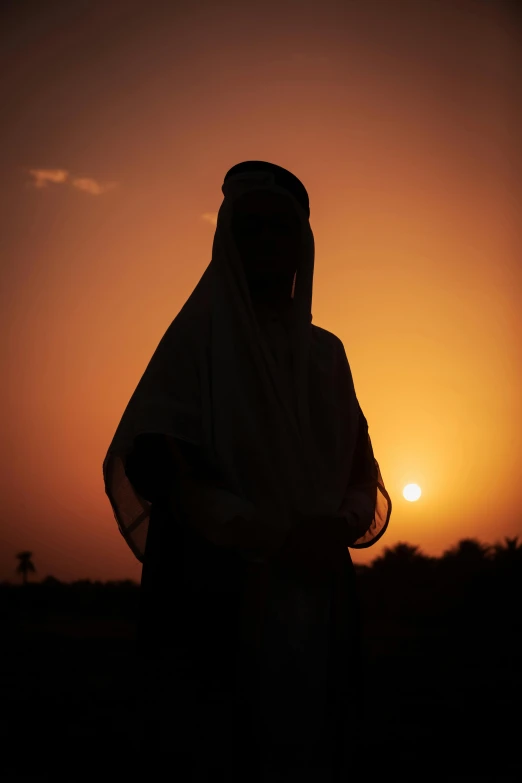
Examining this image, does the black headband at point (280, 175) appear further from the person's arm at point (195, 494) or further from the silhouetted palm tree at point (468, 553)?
the silhouetted palm tree at point (468, 553)

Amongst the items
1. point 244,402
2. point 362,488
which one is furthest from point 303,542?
point 362,488

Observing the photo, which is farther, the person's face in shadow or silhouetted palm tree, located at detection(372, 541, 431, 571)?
silhouetted palm tree, located at detection(372, 541, 431, 571)

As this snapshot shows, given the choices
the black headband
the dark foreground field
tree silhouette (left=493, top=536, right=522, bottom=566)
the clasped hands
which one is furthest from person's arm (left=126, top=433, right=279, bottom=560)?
tree silhouette (left=493, top=536, right=522, bottom=566)

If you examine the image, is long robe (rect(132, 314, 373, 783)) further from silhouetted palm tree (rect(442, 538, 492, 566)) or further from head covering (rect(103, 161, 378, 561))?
silhouetted palm tree (rect(442, 538, 492, 566))

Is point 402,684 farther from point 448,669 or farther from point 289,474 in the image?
point 289,474

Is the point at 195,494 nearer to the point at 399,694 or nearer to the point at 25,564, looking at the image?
the point at 399,694

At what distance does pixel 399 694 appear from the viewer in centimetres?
842

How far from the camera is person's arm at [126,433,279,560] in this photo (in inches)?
69.0


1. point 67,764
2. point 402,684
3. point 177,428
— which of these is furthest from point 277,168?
point 402,684

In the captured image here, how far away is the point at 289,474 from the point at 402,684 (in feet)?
27.3

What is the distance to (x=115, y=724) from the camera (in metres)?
6.29

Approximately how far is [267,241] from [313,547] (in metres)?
1.11

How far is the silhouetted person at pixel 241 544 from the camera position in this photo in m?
1.76

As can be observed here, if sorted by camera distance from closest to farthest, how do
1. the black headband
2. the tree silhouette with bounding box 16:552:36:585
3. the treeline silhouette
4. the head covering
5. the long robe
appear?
the long robe, the head covering, the black headband, the treeline silhouette, the tree silhouette with bounding box 16:552:36:585
